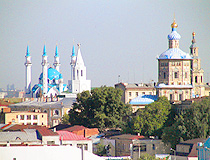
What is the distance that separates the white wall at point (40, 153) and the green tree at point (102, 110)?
1462 inches

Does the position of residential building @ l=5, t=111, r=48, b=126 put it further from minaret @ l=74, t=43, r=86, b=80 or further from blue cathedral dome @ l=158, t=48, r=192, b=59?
minaret @ l=74, t=43, r=86, b=80

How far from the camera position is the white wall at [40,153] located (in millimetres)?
49719

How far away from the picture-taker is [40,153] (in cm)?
5012

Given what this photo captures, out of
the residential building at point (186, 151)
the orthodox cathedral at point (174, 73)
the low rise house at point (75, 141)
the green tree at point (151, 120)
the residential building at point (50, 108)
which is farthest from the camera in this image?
the residential building at point (50, 108)

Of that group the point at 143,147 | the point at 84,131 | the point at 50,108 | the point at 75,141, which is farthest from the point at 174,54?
the point at 75,141

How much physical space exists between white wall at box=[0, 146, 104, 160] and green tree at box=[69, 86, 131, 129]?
122 feet

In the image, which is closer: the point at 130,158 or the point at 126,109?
the point at 130,158

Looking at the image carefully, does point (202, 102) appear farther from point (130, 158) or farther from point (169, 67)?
point (169, 67)

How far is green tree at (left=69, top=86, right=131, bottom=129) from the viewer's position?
292 ft

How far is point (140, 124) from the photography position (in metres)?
77.5

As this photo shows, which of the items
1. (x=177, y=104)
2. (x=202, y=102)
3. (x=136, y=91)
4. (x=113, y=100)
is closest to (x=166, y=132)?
(x=202, y=102)

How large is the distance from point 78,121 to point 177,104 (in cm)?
1317

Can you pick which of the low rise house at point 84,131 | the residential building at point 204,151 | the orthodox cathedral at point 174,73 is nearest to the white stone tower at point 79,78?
the orthodox cathedral at point 174,73

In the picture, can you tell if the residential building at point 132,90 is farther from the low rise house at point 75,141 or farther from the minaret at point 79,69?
the minaret at point 79,69
